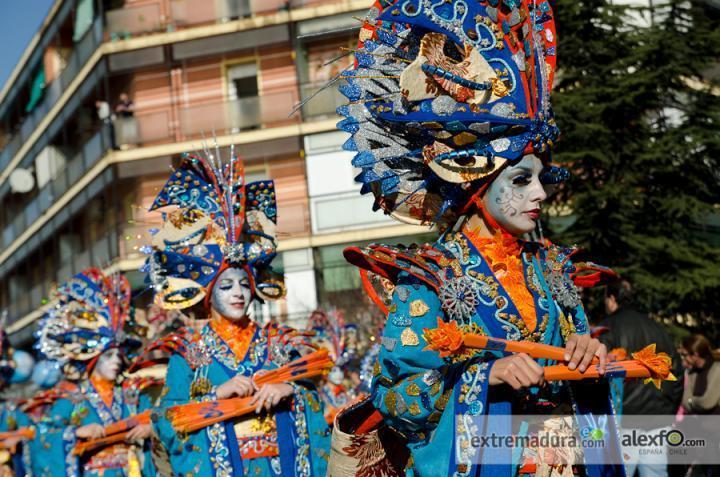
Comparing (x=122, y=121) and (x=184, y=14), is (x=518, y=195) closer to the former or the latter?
(x=184, y=14)

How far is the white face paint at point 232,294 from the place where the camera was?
830 centimetres

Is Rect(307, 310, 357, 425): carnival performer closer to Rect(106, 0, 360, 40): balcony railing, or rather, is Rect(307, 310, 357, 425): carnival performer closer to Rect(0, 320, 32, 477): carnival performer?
Rect(0, 320, 32, 477): carnival performer

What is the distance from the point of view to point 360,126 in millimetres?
5473

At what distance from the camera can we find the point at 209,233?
28.5 feet

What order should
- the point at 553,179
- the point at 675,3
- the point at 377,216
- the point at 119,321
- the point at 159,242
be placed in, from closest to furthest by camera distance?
the point at 553,179 → the point at 159,242 → the point at 119,321 → the point at 675,3 → the point at 377,216

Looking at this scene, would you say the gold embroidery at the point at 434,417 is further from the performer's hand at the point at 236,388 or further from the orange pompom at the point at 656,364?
the performer's hand at the point at 236,388

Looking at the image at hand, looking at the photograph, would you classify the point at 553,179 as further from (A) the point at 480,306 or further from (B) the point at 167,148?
(B) the point at 167,148

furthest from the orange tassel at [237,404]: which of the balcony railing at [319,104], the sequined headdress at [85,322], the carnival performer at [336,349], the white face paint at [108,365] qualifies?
the balcony railing at [319,104]

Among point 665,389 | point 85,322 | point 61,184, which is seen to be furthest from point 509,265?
point 61,184

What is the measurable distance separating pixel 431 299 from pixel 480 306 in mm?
179

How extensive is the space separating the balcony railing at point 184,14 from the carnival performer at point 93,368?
1841 cm

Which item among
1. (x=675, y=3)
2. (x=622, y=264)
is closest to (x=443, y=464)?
(x=622, y=264)

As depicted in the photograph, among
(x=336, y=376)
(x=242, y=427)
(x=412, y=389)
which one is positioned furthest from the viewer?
(x=336, y=376)

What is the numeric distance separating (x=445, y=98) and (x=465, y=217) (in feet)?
1.64
